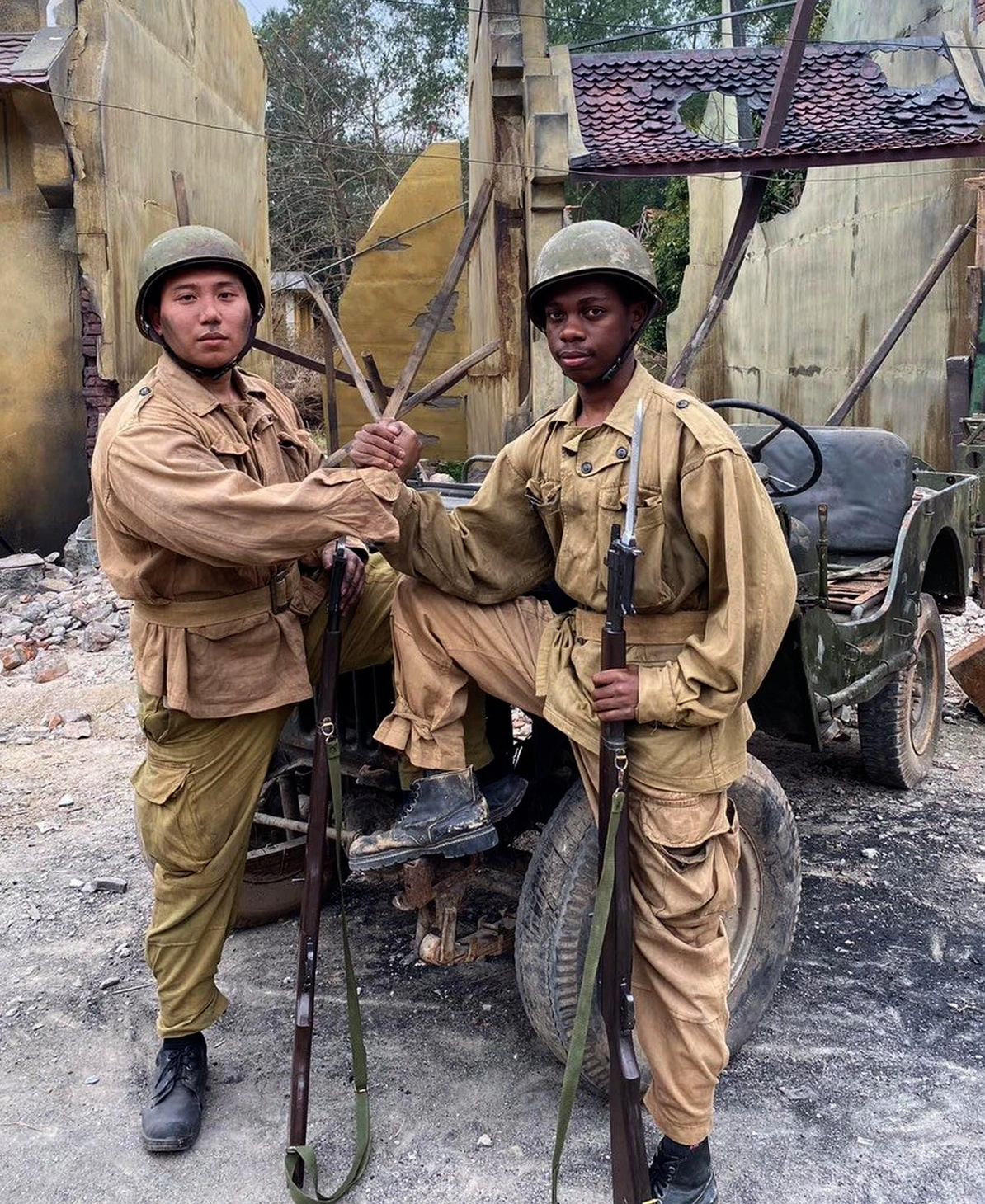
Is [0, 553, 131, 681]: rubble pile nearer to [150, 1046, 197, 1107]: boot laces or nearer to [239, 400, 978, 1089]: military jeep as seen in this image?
[239, 400, 978, 1089]: military jeep

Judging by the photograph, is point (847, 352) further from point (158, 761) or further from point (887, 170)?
point (158, 761)

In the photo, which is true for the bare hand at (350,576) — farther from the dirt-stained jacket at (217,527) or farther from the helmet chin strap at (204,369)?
the helmet chin strap at (204,369)

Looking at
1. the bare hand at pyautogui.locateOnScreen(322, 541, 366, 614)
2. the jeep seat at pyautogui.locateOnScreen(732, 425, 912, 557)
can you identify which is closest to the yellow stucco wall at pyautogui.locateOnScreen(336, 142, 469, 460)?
the jeep seat at pyautogui.locateOnScreen(732, 425, 912, 557)

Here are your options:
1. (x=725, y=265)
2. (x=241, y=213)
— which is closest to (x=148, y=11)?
(x=241, y=213)

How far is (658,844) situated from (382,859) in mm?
657

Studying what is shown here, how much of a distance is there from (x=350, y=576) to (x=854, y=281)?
38.9 feet

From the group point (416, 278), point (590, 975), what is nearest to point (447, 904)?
point (590, 975)

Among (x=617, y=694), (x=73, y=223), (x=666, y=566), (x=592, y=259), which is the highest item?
(x=73, y=223)

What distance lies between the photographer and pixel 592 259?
2414 millimetres

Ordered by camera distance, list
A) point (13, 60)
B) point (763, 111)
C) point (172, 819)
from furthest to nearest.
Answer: point (13, 60)
point (763, 111)
point (172, 819)

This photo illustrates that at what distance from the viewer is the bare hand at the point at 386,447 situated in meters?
2.64

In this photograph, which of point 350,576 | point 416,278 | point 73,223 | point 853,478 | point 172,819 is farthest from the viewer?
point 416,278

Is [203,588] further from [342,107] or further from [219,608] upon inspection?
[342,107]

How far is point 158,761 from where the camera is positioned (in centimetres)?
297
